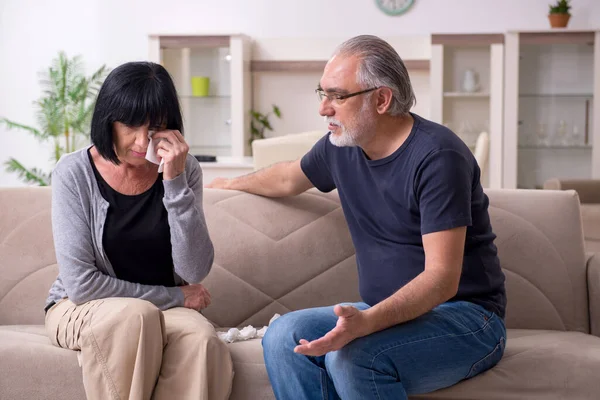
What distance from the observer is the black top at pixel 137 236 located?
2.18 m

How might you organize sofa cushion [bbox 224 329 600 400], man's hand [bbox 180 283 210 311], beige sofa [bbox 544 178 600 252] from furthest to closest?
1. beige sofa [bbox 544 178 600 252]
2. man's hand [bbox 180 283 210 311]
3. sofa cushion [bbox 224 329 600 400]

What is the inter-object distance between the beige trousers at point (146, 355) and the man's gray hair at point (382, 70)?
0.75 metres

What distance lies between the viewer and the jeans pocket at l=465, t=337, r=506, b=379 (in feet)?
6.59

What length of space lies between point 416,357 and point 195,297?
66cm

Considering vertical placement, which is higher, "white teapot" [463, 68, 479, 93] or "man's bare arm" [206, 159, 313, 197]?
"white teapot" [463, 68, 479, 93]

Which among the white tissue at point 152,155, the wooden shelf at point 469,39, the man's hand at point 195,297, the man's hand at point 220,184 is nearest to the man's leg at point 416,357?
the man's hand at point 195,297

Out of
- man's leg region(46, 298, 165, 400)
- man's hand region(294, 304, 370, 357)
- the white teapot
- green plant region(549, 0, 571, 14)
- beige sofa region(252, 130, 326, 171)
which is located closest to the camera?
man's hand region(294, 304, 370, 357)

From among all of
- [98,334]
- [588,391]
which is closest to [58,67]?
[98,334]

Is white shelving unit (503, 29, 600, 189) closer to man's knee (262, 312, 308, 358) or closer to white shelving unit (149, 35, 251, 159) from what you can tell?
white shelving unit (149, 35, 251, 159)

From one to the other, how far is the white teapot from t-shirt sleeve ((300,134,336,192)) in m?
4.20

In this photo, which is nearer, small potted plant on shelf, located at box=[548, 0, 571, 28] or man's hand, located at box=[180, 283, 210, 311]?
man's hand, located at box=[180, 283, 210, 311]

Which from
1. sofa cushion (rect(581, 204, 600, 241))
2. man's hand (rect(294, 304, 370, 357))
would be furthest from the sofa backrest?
sofa cushion (rect(581, 204, 600, 241))

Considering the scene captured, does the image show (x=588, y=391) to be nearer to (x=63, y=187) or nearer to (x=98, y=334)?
(x=98, y=334)

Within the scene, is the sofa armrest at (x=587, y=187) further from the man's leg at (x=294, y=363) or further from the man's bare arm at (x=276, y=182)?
the man's leg at (x=294, y=363)
